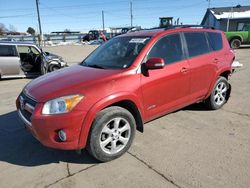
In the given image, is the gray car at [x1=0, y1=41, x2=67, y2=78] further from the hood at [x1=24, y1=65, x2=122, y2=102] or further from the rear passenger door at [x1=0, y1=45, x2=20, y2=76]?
the hood at [x1=24, y1=65, x2=122, y2=102]

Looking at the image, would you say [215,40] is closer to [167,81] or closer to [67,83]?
[167,81]

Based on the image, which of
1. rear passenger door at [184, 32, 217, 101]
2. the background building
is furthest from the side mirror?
the background building

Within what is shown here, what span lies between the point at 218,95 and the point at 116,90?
301 cm

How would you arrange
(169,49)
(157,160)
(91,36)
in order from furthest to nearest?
(91,36), (169,49), (157,160)

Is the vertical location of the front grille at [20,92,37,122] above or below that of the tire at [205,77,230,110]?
above

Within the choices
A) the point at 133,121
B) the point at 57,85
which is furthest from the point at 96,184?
the point at 57,85

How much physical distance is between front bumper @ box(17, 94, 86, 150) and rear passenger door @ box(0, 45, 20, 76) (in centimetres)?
728

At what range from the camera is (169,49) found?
402 cm

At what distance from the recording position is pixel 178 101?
13.8 feet

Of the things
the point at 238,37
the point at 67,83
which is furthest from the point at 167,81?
the point at 238,37

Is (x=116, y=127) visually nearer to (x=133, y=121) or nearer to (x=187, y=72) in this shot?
(x=133, y=121)

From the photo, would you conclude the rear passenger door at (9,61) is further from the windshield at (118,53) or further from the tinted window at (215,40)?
the tinted window at (215,40)

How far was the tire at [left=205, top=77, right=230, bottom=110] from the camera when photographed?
506 cm

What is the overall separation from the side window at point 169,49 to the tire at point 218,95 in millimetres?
1415
